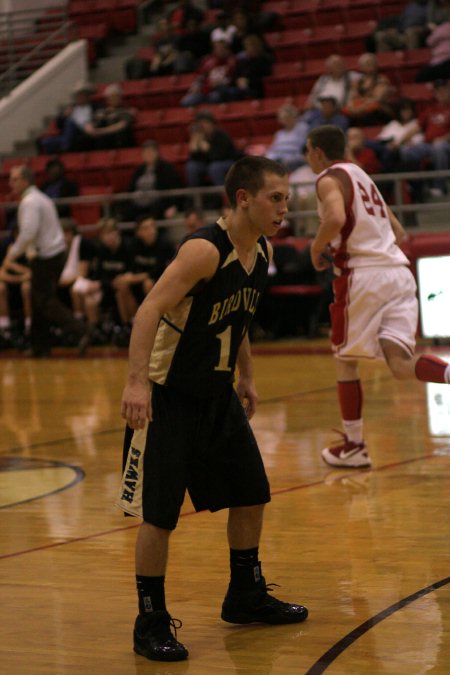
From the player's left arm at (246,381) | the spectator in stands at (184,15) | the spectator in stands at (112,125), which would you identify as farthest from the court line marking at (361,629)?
the spectator in stands at (184,15)

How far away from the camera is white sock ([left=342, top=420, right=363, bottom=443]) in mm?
6629

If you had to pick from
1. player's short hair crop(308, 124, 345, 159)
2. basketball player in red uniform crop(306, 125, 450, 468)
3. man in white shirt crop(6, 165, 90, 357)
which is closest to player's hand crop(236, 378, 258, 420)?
basketball player in red uniform crop(306, 125, 450, 468)

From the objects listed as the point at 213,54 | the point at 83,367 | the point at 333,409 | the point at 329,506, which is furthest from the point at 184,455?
the point at 213,54

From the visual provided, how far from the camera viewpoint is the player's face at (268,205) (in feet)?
12.9

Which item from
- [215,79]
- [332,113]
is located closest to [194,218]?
[332,113]

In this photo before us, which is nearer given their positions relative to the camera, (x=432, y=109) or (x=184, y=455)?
(x=184, y=455)

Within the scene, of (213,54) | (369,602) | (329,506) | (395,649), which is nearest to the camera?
(395,649)

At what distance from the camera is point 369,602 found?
414 centimetres

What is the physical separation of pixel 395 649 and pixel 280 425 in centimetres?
454

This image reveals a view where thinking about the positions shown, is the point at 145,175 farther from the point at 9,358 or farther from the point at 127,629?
the point at 127,629

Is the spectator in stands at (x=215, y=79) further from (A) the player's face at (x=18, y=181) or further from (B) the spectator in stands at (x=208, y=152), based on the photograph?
(A) the player's face at (x=18, y=181)

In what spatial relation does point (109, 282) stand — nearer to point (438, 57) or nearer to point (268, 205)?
point (438, 57)

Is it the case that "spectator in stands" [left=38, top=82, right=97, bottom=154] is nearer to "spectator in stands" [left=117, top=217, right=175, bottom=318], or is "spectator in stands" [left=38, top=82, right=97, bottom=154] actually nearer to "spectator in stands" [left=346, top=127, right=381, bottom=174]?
"spectator in stands" [left=117, top=217, right=175, bottom=318]

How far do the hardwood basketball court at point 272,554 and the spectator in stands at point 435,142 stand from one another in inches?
188
